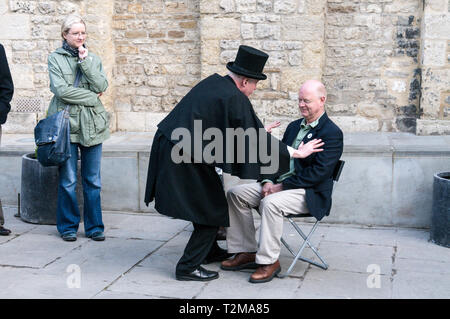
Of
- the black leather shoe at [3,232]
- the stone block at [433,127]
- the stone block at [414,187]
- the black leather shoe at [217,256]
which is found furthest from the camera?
the stone block at [433,127]

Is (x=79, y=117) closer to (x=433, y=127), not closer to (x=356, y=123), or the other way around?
(x=356, y=123)

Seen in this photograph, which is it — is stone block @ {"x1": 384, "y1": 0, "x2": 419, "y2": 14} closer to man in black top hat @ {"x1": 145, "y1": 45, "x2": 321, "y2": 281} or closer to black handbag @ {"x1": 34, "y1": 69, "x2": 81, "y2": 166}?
man in black top hat @ {"x1": 145, "y1": 45, "x2": 321, "y2": 281}

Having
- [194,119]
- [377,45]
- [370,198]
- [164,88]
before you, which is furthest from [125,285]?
[377,45]

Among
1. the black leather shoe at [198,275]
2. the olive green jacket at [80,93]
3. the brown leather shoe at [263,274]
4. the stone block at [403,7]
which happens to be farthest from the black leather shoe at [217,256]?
the stone block at [403,7]

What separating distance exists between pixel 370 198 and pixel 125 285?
261 centimetres

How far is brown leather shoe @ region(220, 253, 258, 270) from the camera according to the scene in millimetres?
4344

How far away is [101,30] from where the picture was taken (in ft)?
24.5

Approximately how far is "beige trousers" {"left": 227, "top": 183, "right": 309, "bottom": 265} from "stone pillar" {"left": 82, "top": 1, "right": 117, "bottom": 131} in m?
3.88

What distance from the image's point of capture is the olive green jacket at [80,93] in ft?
15.6

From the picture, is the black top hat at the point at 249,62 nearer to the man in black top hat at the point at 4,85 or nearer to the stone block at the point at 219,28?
the man in black top hat at the point at 4,85

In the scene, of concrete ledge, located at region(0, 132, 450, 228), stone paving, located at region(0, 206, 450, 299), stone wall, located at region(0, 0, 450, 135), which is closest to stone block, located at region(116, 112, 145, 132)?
stone wall, located at region(0, 0, 450, 135)

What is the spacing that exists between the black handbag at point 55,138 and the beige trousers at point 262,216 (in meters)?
1.45

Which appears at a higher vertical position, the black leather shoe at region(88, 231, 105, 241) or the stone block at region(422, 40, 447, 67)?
the stone block at region(422, 40, 447, 67)

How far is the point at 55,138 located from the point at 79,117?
0.27 m
